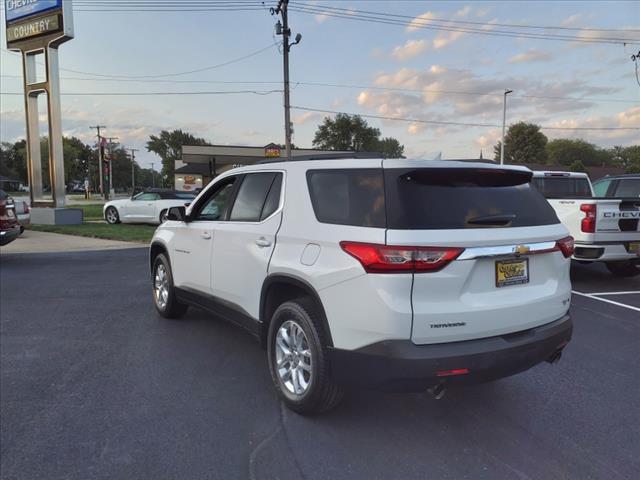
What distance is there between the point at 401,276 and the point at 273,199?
1.47 metres

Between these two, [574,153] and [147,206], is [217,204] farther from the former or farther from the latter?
[574,153]

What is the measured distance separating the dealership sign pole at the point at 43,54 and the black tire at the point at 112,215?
5.41 ft

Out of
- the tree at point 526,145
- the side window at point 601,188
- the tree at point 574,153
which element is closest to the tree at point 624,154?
the tree at point 574,153

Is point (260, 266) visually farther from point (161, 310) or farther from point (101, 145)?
point (101, 145)

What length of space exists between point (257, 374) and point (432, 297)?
1.97 metres

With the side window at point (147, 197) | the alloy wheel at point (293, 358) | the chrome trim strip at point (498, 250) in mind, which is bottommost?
the alloy wheel at point (293, 358)

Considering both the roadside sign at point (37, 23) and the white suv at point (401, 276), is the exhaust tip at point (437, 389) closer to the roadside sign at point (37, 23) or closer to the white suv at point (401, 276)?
the white suv at point (401, 276)

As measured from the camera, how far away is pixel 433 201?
2926 millimetres

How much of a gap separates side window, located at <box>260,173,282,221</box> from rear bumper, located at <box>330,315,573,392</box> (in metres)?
1.29

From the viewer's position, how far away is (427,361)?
8.94 ft

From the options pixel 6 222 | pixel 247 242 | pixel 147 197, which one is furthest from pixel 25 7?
pixel 247 242

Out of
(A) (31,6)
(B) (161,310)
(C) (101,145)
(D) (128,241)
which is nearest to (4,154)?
(C) (101,145)

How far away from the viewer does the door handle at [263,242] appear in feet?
12.1

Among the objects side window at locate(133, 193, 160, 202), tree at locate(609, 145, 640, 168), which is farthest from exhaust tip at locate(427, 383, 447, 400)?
tree at locate(609, 145, 640, 168)
